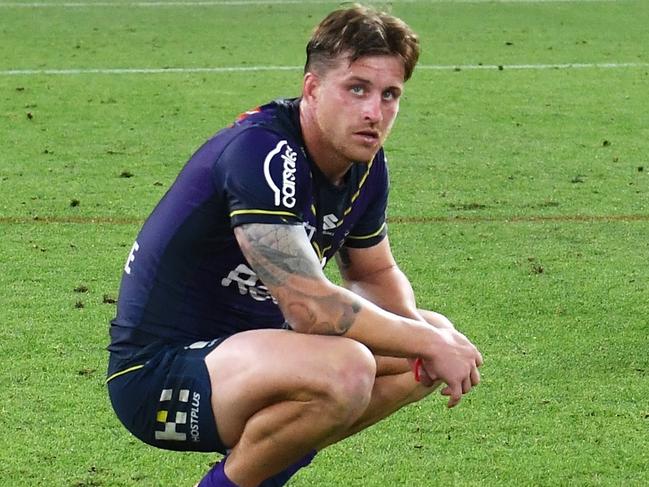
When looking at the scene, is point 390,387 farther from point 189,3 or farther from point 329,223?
point 189,3

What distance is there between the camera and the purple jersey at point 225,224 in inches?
149

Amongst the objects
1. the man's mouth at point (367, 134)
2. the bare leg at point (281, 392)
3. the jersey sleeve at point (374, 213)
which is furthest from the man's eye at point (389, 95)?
the bare leg at point (281, 392)

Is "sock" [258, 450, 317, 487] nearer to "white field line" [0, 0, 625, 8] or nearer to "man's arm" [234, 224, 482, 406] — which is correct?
"man's arm" [234, 224, 482, 406]

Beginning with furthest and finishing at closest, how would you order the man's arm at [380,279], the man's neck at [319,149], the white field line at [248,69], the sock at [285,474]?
the white field line at [248,69] → the man's arm at [380,279] → the sock at [285,474] → the man's neck at [319,149]

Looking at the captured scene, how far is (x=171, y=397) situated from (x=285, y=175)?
0.70m

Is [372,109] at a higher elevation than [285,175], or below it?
higher

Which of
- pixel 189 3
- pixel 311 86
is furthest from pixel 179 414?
pixel 189 3

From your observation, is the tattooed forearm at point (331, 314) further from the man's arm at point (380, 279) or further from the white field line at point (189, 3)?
the white field line at point (189, 3)

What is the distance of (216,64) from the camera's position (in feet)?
45.4

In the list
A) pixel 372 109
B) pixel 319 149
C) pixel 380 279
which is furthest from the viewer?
pixel 380 279

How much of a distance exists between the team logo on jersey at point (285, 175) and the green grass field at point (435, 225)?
117cm

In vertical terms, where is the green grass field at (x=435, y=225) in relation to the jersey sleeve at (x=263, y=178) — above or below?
below

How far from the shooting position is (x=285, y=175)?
3.79 meters

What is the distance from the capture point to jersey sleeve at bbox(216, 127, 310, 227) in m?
3.74
